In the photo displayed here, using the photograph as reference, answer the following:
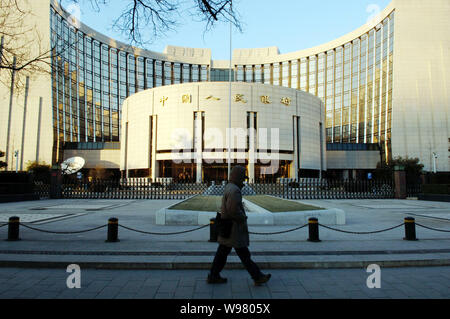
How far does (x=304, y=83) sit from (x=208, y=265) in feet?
241

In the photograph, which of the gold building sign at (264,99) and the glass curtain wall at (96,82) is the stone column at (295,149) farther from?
the glass curtain wall at (96,82)

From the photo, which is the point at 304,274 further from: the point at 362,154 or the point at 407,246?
the point at 362,154

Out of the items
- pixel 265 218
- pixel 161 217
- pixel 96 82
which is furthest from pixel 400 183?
pixel 96 82

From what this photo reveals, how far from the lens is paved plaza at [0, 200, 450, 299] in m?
4.88

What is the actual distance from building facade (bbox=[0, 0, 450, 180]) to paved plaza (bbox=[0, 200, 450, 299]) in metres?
37.6

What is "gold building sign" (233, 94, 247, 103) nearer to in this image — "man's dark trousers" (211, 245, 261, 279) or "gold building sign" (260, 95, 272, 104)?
"gold building sign" (260, 95, 272, 104)

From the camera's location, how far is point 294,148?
57375mm

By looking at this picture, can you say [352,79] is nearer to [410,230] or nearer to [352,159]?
[352,159]

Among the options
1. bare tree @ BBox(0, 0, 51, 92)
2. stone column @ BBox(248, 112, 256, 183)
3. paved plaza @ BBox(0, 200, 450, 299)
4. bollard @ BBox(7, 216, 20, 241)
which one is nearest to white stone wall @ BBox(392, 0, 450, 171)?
stone column @ BBox(248, 112, 256, 183)

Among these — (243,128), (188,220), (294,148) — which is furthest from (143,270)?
(294,148)

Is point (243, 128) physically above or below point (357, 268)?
above

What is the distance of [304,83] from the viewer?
2891 inches

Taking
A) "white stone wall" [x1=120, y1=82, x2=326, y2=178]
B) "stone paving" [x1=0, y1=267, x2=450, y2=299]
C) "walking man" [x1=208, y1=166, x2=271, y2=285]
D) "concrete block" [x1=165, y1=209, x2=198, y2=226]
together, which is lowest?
"stone paving" [x1=0, y1=267, x2=450, y2=299]
